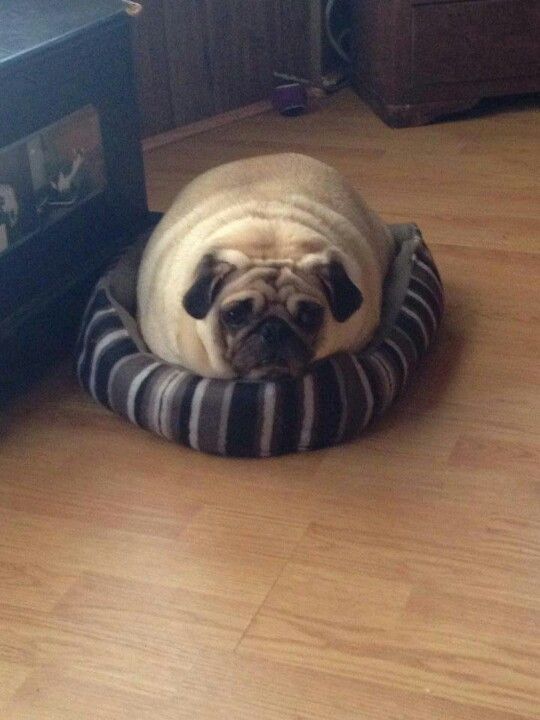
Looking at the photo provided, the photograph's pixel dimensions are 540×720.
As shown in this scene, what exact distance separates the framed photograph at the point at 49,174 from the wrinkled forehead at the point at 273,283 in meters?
0.47

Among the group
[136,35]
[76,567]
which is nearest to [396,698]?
[76,567]

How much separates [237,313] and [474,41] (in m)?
1.74

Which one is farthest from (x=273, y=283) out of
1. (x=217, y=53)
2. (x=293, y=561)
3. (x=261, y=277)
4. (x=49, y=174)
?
(x=217, y=53)

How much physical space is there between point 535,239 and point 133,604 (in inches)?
55.3

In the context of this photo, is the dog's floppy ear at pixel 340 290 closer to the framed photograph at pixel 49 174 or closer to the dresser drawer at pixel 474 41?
the framed photograph at pixel 49 174

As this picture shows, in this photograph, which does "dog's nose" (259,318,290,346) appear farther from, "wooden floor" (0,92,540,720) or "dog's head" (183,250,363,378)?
"wooden floor" (0,92,540,720)

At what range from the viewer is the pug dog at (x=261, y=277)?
5.50 feet

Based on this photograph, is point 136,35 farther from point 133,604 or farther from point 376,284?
point 133,604

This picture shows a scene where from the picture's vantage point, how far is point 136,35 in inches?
119

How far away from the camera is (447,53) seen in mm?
3059

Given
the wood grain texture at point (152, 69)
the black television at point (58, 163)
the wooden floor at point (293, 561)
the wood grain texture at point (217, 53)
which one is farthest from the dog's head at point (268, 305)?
the wood grain texture at point (217, 53)

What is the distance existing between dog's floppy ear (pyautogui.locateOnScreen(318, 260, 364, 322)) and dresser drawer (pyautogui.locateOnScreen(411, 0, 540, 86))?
1583 mm

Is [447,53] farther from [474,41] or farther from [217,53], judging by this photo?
[217,53]

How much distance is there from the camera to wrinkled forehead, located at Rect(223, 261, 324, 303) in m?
1.67
